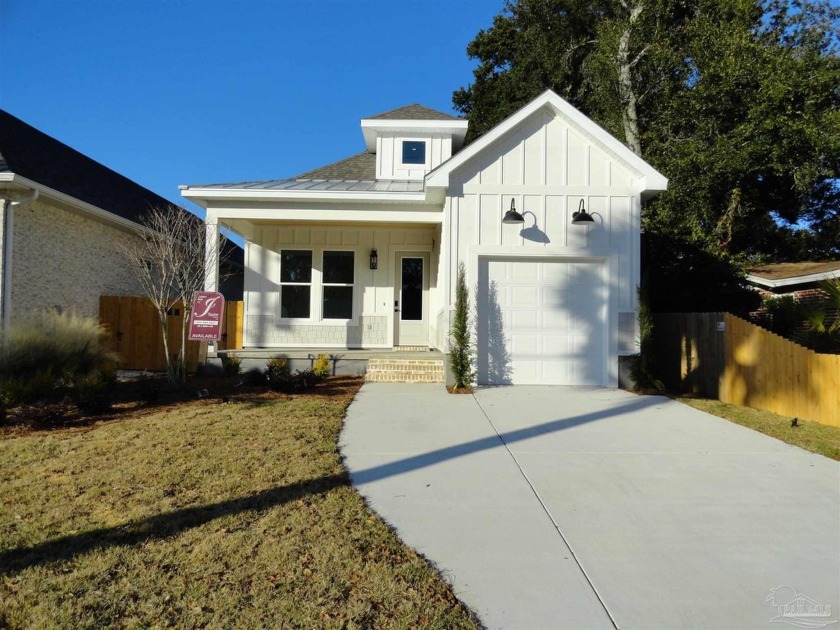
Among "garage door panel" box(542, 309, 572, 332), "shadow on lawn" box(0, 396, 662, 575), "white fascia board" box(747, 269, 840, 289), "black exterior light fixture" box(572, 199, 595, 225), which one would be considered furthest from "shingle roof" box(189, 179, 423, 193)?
"white fascia board" box(747, 269, 840, 289)

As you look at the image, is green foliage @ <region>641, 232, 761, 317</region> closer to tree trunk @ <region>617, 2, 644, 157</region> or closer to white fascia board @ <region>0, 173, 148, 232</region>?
tree trunk @ <region>617, 2, 644, 157</region>

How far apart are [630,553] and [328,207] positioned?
9019 millimetres

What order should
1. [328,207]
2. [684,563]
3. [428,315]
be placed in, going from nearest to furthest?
[684,563]
[328,207]
[428,315]

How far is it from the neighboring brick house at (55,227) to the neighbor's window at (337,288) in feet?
19.4

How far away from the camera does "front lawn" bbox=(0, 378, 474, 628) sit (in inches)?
100

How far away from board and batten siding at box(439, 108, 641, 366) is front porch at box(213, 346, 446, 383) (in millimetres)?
1559

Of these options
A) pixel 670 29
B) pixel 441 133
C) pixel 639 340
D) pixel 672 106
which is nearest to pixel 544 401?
pixel 639 340

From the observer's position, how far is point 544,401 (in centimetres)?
805

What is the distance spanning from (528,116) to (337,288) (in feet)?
19.6

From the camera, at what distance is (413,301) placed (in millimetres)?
12625

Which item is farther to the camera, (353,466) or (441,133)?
(441,133)

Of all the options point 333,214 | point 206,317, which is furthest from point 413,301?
point 206,317

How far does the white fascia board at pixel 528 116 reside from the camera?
9.15 m

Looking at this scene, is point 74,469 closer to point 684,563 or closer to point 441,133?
point 684,563
